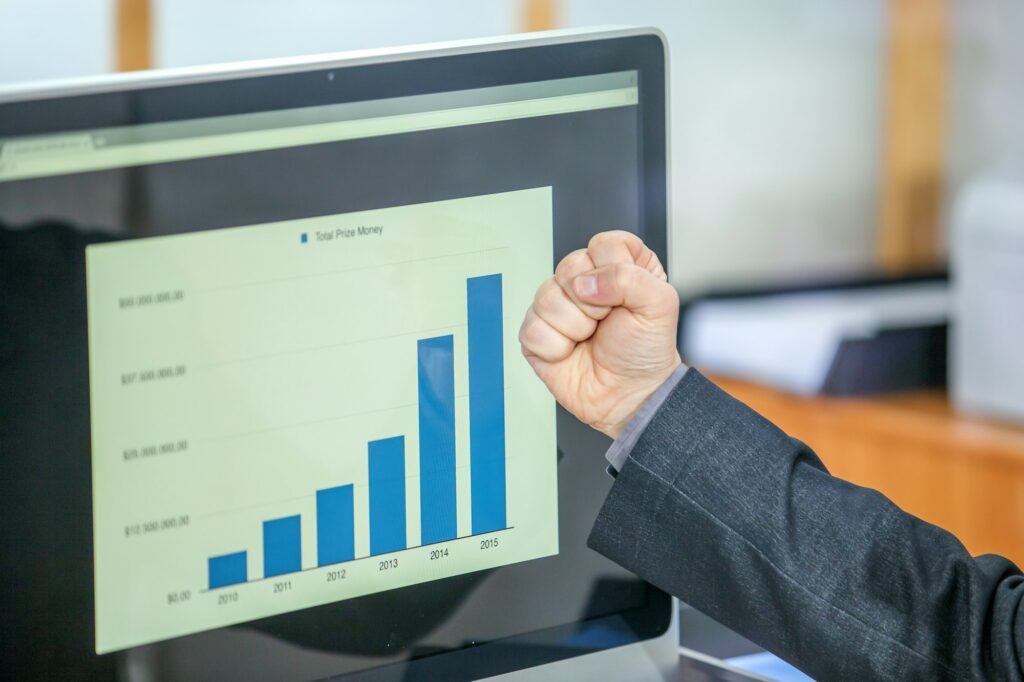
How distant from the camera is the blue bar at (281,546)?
68 centimetres

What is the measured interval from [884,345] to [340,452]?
162 centimetres

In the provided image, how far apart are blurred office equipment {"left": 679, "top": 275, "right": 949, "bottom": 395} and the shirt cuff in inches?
54.5

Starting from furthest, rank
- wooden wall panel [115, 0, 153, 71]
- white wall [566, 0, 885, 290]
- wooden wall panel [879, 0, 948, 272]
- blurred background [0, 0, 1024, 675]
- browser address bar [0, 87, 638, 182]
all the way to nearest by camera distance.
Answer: wooden wall panel [879, 0, 948, 272] < white wall [566, 0, 885, 290] < wooden wall panel [115, 0, 153, 71] < blurred background [0, 0, 1024, 675] < browser address bar [0, 87, 638, 182]

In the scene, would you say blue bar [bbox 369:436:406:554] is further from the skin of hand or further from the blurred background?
the blurred background

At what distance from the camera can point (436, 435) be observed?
28.5 inches

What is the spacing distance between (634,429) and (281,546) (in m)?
0.23

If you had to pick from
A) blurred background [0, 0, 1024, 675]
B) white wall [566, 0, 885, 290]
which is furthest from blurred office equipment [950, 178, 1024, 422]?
white wall [566, 0, 885, 290]

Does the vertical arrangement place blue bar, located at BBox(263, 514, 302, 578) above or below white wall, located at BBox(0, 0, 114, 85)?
below

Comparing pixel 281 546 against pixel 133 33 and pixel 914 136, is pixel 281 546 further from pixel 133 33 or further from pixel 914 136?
pixel 914 136

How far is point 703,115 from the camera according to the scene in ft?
8.32

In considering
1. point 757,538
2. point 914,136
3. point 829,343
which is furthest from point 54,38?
point 914,136

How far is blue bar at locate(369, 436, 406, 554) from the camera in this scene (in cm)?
71

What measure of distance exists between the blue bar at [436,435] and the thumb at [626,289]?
9cm

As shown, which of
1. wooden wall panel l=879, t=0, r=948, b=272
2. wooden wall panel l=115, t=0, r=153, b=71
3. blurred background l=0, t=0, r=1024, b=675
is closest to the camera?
blurred background l=0, t=0, r=1024, b=675
